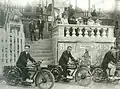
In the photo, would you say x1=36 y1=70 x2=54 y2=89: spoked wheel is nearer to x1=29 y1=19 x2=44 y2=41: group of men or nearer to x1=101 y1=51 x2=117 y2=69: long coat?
x1=29 y1=19 x2=44 y2=41: group of men

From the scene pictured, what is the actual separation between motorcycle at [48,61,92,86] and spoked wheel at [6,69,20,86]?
0.19 meters

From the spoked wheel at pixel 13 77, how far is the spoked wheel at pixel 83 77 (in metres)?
0.34

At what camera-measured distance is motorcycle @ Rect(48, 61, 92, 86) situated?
47.8 inches

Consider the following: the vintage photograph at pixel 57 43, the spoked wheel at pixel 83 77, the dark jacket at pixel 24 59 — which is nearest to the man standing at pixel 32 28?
the vintage photograph at pixel 57 43

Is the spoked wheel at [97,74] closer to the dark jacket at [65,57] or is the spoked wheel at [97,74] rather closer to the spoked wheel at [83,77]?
the spoked wheel at [83,77]

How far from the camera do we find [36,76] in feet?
3.95

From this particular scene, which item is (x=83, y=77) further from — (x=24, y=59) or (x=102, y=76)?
(x=24, y=59)

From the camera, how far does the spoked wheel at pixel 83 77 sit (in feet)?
4.00

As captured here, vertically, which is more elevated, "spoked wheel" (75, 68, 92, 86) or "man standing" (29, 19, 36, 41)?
"man standing" (29, 19, 36, 41)

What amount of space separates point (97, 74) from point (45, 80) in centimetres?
30

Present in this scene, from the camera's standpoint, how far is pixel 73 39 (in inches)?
47.6

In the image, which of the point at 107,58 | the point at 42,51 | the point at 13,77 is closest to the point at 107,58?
the point at 107,58

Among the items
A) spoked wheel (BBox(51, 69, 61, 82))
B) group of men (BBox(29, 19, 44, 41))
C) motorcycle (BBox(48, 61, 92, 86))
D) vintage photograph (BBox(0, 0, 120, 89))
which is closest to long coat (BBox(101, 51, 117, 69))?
vintage photograph (BBox(0, 0, 120, 89))

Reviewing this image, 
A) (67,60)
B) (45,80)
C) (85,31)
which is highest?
(85,31)
